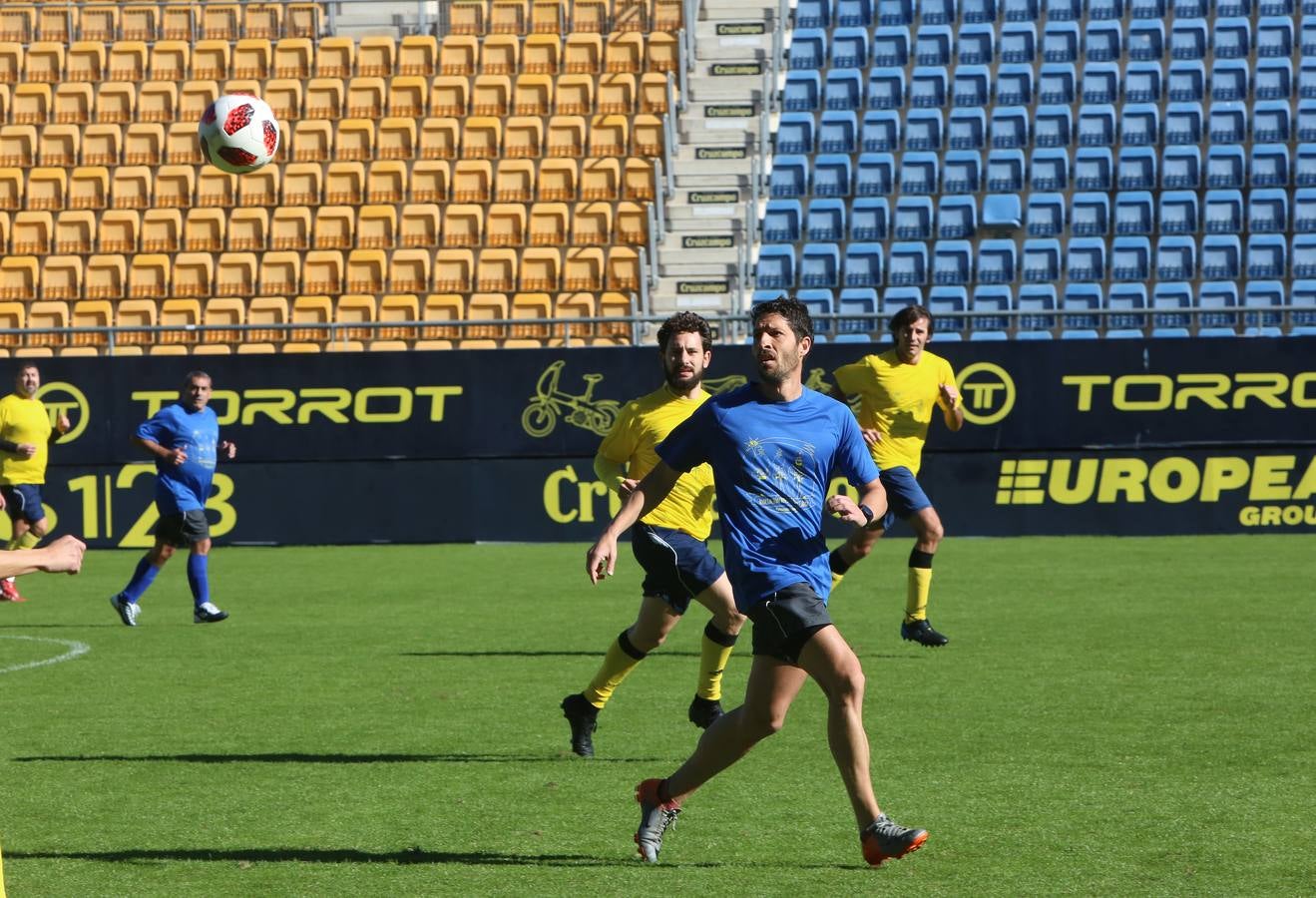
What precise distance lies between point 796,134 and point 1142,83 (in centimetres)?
527

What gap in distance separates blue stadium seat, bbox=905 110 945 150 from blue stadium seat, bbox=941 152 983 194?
0.52 m

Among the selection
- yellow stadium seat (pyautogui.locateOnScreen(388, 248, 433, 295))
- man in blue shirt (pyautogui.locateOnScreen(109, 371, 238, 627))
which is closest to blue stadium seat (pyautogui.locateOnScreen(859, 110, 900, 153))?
yellow stadium seat (pyautogui.locateOnScreen(388, 248, 433, 295))

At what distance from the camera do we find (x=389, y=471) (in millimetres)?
22047

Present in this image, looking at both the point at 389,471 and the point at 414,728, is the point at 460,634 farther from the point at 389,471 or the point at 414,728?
the point at 389,471

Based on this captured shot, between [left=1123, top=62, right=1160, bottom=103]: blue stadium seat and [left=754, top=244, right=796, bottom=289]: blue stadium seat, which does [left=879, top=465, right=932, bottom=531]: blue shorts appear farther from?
[left=1123, top=62, right=1160, bottom=103]: blue stadium seat

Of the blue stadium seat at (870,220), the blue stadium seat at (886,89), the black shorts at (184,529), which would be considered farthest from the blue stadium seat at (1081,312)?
the black shorts at (184,529)

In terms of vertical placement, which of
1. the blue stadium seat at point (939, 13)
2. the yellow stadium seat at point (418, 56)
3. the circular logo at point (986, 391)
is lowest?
the circular logo at point (986, 391)

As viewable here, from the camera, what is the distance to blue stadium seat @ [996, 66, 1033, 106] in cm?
2752

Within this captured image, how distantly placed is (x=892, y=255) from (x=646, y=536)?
677 inches

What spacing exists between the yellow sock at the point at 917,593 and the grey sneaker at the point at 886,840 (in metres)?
6.41

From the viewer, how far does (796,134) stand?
91.0 feet

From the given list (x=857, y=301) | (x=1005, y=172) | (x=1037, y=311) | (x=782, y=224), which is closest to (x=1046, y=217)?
(x=1005, y=172)

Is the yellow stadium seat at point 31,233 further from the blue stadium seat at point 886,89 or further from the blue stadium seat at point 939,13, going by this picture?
the blue stadium seat at point 939,13

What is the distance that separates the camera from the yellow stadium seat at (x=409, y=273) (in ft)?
83.9
